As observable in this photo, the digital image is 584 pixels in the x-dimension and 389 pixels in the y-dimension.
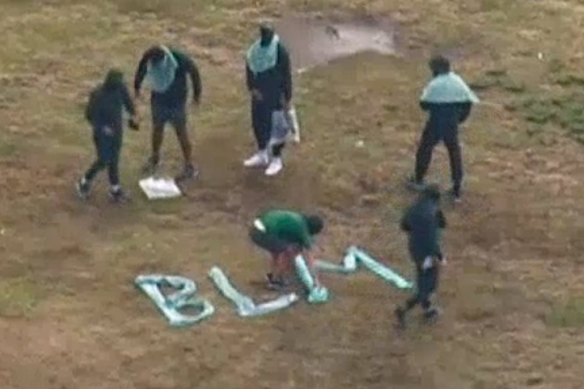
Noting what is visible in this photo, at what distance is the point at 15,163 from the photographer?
69.1ft

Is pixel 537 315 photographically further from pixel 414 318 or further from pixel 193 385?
pixel 193 385

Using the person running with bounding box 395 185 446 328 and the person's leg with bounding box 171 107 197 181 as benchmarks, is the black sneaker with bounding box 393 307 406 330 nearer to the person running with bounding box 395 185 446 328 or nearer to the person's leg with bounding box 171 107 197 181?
the person running with bounding box 395 185 446 328

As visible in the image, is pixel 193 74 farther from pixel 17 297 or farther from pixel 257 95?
pixel 17 297

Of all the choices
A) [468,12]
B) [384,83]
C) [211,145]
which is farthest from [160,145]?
[468,12]

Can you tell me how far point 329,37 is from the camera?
24484 millimetres

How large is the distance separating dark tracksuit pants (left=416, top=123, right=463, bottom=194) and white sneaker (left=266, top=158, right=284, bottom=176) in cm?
150

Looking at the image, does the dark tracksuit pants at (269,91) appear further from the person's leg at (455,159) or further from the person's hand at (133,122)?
the person's leg at (455,159)

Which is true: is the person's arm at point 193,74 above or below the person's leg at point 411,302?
above

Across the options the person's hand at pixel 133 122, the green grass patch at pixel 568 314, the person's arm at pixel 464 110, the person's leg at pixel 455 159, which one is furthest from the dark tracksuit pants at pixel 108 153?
the green grass patch at pixel 568 314

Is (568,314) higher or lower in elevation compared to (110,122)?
lower

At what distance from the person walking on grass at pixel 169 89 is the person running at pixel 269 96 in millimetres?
618

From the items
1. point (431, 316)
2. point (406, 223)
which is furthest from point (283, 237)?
point (431, 316)

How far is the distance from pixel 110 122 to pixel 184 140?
1057 millimetres

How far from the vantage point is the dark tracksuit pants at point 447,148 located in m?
20.2
